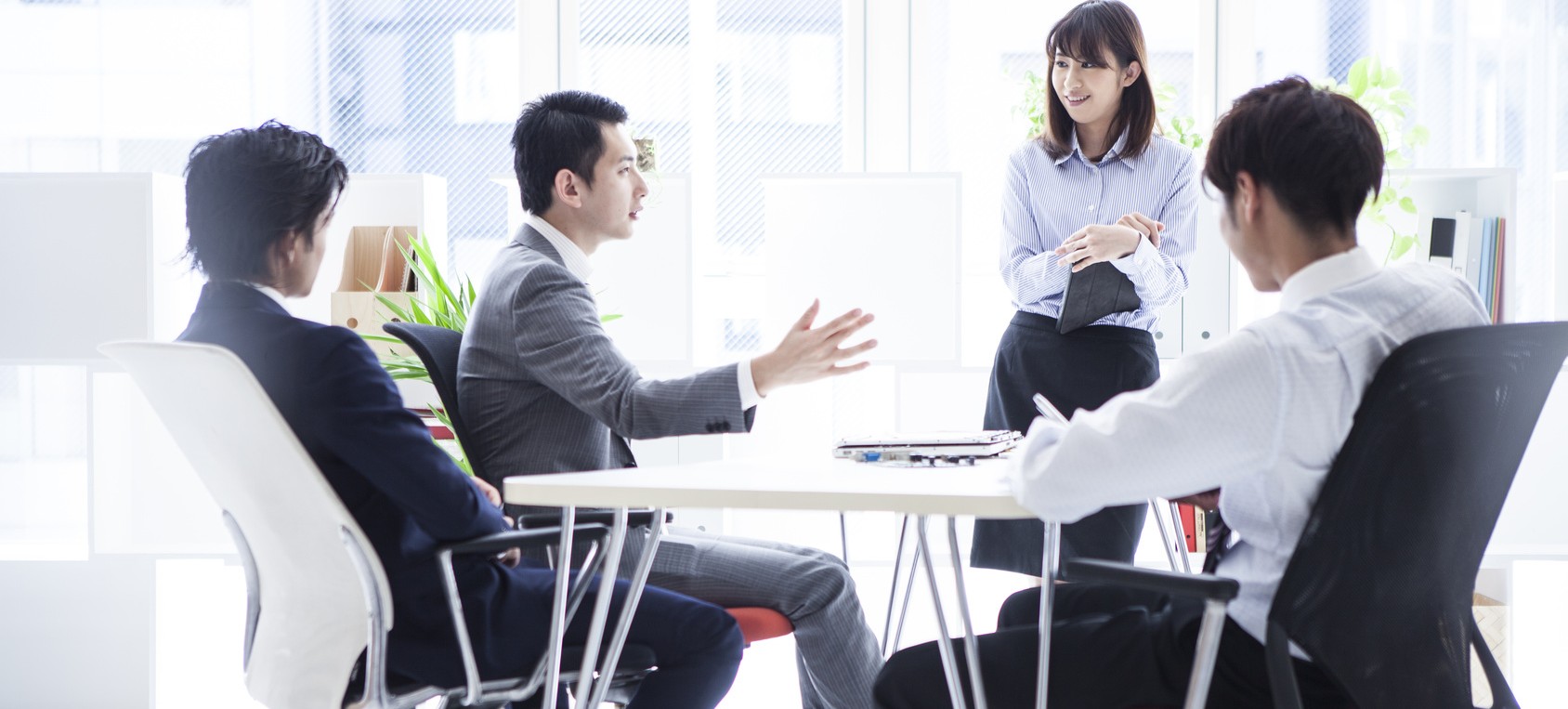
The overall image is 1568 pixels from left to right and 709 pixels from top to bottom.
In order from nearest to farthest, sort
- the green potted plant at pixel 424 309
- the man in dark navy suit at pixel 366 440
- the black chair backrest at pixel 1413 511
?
the black chair backrest at pixel 1413 511
the man in dark navy suit at pixel 366 440
the green potted plant at pixel 424 309

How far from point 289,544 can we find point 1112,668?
0.99 metres

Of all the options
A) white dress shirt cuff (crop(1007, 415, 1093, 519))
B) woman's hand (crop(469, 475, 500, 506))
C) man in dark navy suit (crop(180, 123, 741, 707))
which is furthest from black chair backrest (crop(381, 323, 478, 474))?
white dress shirt cuff (crop(1007, 415, 1093, 519))

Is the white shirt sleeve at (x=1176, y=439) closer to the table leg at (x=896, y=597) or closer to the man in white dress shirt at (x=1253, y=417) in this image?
the man in white dress shirt at (x=1253, y=417)

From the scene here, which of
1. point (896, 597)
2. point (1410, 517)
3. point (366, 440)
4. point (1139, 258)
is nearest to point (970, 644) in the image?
point (1410, 517)

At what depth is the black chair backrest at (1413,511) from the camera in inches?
42.8

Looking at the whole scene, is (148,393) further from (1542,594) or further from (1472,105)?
(1472,105)

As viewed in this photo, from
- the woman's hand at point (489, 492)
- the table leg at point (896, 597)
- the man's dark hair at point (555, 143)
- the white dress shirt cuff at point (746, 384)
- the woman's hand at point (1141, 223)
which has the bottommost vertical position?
the table leg at point (896, 597)

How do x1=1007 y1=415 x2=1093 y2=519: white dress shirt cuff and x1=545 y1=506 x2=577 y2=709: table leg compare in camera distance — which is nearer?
x1=1007 y1=415 x2=1093 y2=519: white dress shirt cuff

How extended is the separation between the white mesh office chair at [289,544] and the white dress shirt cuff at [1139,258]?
4.04ft

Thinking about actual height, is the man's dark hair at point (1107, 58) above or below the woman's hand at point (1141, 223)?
above

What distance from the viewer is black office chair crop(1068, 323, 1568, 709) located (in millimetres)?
1086

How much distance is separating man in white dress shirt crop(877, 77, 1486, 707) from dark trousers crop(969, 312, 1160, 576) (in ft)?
3.29

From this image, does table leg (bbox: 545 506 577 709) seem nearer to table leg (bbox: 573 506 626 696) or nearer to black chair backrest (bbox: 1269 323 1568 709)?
table leg (bbox: 573 506 626 696)

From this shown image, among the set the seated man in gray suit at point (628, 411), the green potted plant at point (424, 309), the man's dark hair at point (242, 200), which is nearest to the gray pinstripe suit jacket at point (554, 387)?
the seated man in gray suit at point (628, 411)
